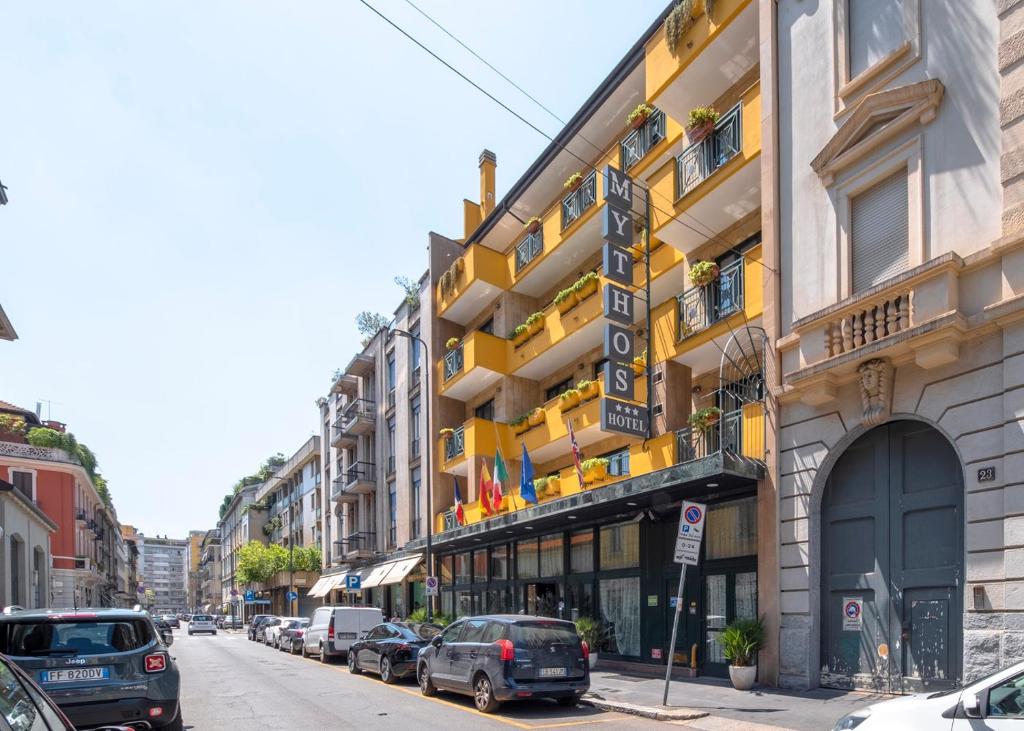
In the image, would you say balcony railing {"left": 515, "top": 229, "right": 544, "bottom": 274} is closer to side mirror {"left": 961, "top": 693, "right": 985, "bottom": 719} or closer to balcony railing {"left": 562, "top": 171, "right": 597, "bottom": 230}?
balcony railing {"left": 562, "top": 171, "right": 597, "bottom": 230}

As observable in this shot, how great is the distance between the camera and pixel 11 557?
25.9 meters

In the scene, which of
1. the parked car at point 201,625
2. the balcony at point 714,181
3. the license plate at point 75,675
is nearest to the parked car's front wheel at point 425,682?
the license plate at point 75,675

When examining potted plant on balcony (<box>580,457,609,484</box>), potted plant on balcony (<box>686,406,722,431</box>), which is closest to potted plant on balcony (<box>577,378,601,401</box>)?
potted plant on balcony (<box>580,457,609,484</box>)

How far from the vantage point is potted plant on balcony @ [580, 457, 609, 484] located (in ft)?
63.7

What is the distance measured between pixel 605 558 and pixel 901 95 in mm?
12432

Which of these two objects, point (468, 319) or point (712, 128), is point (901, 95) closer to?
point (712, 128)

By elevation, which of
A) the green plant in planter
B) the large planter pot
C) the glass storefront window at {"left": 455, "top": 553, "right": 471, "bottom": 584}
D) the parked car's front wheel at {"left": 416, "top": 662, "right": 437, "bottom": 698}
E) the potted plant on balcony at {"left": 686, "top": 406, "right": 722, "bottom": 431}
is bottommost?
the glass storefront window at {"left": 455, "top": 553, "right": 471, "bottom": 584}

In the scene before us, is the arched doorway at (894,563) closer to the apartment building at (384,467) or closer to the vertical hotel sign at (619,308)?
the vertical hotel sign at (619,308)

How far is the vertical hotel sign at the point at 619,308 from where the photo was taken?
684 inches

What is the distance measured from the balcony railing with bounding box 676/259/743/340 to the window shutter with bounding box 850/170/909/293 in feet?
9.16

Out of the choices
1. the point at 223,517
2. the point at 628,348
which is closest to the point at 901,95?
the point at 628,348

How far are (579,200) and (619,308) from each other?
5.54 meters

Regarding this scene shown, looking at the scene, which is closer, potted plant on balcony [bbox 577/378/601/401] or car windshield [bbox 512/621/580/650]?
car windshield [bbox 512/621/580/650]

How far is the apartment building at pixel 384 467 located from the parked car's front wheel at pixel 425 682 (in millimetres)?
14621
